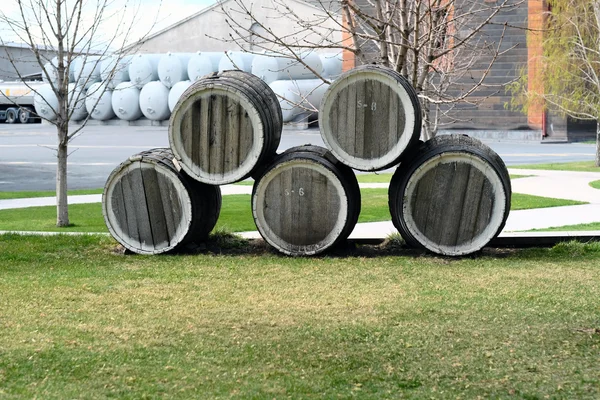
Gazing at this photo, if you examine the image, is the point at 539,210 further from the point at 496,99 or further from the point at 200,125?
the point at 496,99

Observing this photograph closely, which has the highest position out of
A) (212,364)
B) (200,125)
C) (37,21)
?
(37,21)

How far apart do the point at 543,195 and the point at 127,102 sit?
3328 cm

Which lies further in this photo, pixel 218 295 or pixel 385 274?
pixel 385 274

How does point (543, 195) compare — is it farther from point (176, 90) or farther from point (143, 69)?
point (143, 69)

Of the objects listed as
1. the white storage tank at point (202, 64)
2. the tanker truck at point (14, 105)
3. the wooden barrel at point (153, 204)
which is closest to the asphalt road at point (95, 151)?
the white storage tank at point (202, 64)

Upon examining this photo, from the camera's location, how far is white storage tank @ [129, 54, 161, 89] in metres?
46.5

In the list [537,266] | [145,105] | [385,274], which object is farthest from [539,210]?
[145,105]

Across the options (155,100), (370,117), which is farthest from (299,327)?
(155,100)

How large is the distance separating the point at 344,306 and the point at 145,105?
132ft

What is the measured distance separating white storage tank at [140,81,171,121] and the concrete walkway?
81.5 ft

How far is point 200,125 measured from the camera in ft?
29.5

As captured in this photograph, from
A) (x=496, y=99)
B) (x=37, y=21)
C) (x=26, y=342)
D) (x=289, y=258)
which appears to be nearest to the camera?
(x=26, y=342)

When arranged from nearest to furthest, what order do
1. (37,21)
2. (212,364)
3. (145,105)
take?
1. (212,364)
2. (37,21)
3. (145,105)

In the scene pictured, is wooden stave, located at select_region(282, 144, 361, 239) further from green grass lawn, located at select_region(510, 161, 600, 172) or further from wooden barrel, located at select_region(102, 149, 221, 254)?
green grass lawn, located at select_region(510, 161, 600, 172)
